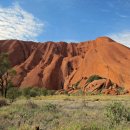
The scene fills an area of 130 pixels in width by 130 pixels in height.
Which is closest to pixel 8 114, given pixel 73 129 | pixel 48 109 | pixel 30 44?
pixel 48 109

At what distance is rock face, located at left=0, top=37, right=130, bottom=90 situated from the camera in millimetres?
100875

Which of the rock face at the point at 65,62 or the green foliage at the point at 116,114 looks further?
the rock face at the point at 65,62

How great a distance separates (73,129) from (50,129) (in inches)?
125

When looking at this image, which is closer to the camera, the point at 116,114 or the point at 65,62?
the point at 116,114

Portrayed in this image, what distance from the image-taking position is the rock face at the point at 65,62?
10088 cm

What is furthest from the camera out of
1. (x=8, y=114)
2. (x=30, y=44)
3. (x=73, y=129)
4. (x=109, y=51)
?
(x=30, y=44)

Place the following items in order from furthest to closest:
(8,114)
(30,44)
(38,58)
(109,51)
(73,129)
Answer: (30,44) < (38,58) < (109,51) < (8,114) < (73,129)

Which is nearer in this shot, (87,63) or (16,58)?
(87,63)

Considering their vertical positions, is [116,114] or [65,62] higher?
[65,62]

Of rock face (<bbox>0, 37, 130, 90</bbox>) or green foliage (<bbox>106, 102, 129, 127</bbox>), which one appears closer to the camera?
green foliage (<bbox>106, 102, 129, 127</bbox>)

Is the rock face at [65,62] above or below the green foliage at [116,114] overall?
above

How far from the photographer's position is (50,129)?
1347cm

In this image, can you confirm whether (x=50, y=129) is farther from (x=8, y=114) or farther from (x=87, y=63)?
Answer: (x=87, y=63)

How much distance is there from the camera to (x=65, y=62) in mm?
117938
